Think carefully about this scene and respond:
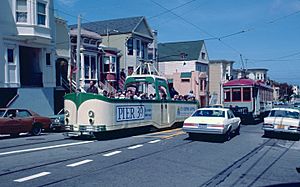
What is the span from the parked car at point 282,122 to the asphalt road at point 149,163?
237 cm

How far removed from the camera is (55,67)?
29281 mm

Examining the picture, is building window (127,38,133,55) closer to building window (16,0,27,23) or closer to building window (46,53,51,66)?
building window (46,53,51,66)

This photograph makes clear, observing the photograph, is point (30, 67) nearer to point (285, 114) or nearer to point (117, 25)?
point (117, 25)

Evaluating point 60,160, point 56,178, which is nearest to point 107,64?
point 60,160

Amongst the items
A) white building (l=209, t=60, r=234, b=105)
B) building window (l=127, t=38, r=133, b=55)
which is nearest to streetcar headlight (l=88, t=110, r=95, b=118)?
building window (l=127, t=38, r=133, b=55)

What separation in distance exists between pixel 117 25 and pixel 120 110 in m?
28.6

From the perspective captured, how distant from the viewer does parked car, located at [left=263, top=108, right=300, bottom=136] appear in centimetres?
1770

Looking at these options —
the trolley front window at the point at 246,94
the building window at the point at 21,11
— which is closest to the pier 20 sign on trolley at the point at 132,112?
the trolley front window at the point at 246,94

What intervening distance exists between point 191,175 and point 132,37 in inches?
1309

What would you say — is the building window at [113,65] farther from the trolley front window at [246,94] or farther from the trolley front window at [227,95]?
the trolley front window at [246,94]

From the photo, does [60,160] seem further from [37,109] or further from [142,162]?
[37,109]

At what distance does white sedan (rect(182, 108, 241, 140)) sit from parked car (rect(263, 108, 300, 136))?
2.27m

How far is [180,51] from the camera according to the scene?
2436 inches

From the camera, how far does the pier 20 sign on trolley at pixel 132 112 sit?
53.3ft
